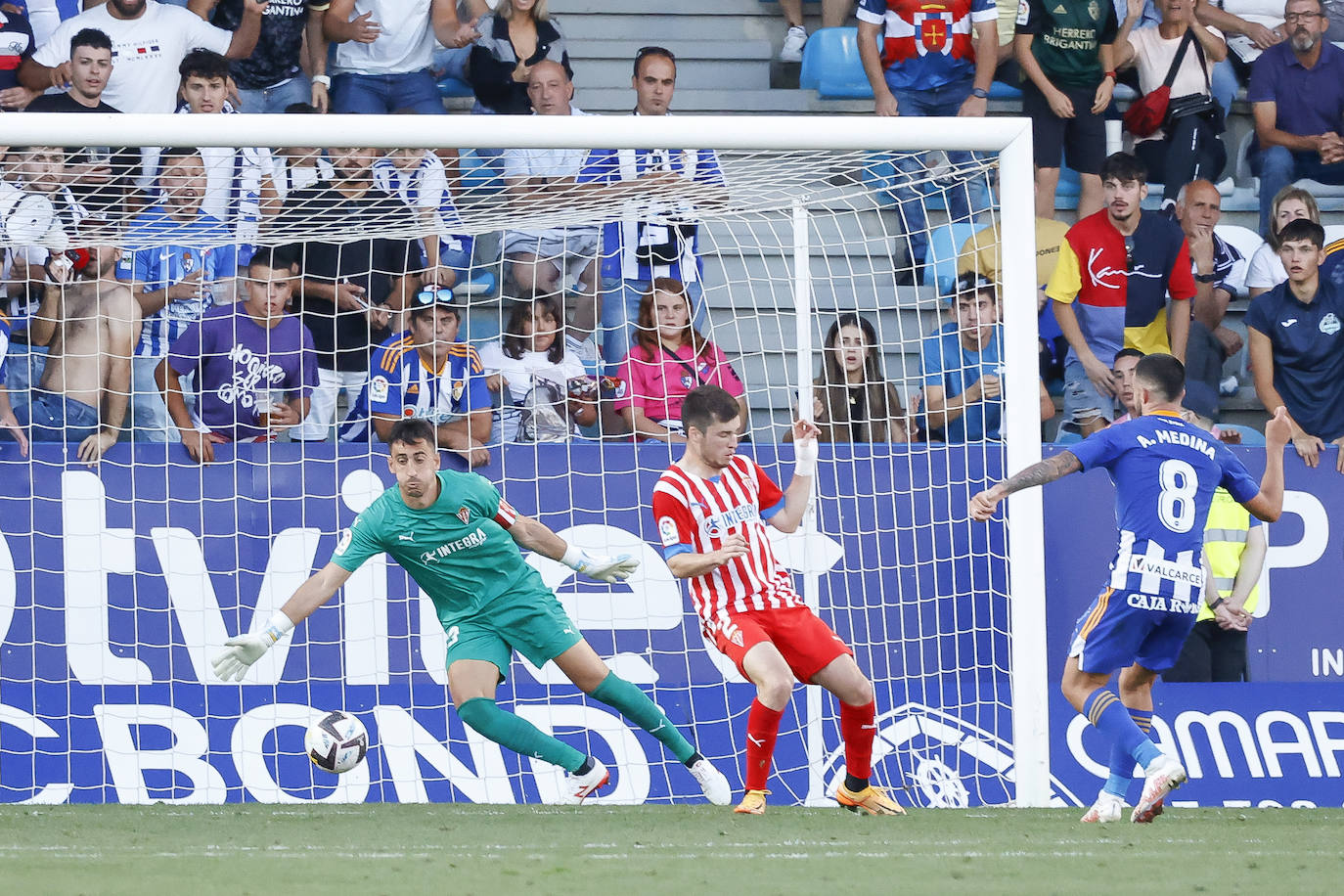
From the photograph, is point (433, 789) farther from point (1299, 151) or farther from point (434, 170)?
point (1299, 151)

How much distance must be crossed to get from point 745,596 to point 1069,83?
532 centimetres

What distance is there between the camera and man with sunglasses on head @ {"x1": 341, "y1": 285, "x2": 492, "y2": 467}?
823 cm

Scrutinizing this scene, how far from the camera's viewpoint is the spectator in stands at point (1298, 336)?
918 cm

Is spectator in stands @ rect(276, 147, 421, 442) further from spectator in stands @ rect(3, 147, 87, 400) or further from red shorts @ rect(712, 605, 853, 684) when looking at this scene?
red shorts @ rect(712, 605, 853, 684)

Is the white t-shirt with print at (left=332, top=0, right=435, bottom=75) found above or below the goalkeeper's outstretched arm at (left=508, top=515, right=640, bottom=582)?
above

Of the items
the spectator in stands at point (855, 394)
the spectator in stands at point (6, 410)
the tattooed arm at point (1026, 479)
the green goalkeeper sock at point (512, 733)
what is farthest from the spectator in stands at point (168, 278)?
the tattooed arm at point (1026, 479)

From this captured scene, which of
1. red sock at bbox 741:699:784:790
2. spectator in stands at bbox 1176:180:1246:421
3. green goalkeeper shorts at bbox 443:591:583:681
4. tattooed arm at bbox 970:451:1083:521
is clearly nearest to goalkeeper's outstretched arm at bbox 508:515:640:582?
green goalkeeper shorts at bbox 443:591:583:681

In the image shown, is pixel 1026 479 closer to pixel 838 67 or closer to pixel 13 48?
pixel 838 67

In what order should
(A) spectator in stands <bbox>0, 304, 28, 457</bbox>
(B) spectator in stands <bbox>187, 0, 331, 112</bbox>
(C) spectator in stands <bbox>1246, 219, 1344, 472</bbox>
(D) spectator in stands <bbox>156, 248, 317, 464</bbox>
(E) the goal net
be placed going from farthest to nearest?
(B) spectator in stands <bbox>187, 0, 331, 112</bbox> < (C) spectator in stands <bbox>1246, 219, 1344, 472</bbox> < (D) spectator in stands <bbox>156, 248, 317, 464</bbox> < (A) spectator in stands <bbox>0, 304, 28, 457</bbox> < (E) the goal net

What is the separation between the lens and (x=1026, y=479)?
5.86 m

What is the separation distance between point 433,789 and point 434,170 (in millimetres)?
2911

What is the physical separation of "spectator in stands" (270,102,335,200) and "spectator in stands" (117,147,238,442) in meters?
0.34

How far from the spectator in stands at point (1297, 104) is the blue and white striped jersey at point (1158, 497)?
16.4 feet

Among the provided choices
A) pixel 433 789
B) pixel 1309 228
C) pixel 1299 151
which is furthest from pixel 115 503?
pixel 1299 151
